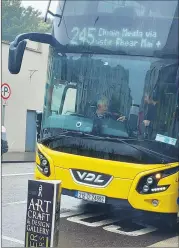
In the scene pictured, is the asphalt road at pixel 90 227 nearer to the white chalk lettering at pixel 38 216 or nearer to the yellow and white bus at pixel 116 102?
the yellow and white bus at pixel 116 102

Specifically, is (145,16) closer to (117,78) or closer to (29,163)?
(117,78)

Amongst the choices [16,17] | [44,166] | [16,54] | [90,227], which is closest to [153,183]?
[90,227]

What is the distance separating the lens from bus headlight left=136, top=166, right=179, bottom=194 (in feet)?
22.2

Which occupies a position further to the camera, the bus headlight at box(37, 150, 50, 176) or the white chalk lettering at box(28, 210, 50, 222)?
the bus headlight at box(37, 150, 50, 176)

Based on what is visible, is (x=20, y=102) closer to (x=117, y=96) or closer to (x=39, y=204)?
(x=117, y=96)

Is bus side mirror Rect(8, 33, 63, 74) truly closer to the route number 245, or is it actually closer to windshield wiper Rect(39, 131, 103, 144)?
the route number 245

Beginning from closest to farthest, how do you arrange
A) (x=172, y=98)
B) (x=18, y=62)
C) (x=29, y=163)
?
(x=172, y=98), (x=18, y=62), (x=29, y=163)

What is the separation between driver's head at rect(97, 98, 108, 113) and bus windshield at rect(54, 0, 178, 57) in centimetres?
75

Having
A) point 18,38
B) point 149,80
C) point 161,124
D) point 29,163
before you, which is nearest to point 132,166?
point 161,124

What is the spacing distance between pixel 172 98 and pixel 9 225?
3.01 m

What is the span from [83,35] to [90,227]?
2.89m

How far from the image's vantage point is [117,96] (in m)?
7.01

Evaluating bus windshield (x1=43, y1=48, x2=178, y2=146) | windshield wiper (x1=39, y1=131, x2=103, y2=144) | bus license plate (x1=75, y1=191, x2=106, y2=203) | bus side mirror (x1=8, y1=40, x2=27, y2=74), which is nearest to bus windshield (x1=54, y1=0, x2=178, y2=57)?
bus windshield (x1=43, y1=48, x2=178, y2=146)

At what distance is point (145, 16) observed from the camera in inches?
268
